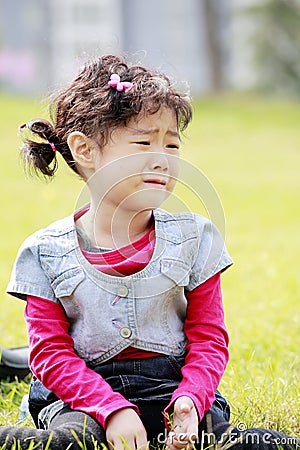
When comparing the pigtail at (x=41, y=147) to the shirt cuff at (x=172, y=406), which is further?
the pigtail at (x=41, y=147)

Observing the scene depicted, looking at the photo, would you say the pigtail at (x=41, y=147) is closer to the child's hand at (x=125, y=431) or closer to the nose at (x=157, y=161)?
the nose at (x=157, y=161)

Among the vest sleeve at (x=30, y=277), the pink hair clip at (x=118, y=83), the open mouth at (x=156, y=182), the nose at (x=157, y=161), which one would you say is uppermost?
the pink hair clip at (x=118, y=83)

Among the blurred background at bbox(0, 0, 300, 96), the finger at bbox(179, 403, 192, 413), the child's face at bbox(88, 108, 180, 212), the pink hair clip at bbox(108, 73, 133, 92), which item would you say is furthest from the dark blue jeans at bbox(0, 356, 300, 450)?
the blurred background at bbox(0, 0, 300, 96)

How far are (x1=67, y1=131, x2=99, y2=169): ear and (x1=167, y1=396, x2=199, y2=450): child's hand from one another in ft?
2.34

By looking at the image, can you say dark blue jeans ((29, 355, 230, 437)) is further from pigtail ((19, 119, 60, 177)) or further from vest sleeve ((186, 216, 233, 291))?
pigtail ((19, 119, 60, 177))

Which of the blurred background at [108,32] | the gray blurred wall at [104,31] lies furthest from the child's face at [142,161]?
the gray blurred wall at [104,31]

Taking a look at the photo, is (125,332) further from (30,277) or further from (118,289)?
(30,277)

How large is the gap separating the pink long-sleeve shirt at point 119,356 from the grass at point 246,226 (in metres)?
0.25

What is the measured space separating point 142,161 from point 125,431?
0.71 metres

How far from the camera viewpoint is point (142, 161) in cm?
243

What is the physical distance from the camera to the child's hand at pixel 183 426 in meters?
2.24

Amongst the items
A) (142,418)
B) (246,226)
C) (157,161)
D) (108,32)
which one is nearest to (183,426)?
(142,418)

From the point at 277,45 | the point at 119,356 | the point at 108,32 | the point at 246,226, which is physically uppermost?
the point at 108,32

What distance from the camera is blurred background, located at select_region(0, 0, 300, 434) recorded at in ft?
9.98
